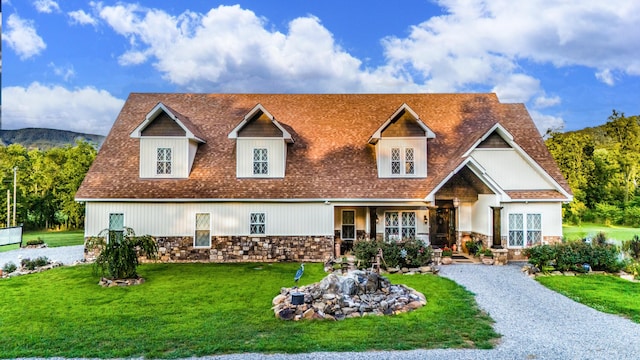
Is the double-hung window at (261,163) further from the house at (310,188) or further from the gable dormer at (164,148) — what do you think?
the gable dormer at (164,148)

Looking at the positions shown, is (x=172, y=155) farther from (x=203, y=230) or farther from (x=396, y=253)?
(x=396, y=253)

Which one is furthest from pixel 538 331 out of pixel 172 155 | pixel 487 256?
pixel 172 155

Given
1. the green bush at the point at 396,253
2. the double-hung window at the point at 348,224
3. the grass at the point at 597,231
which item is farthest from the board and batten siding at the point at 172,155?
the grass at the point at 597,231

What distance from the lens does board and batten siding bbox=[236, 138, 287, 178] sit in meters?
18.6

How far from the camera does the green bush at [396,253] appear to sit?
14773 mm

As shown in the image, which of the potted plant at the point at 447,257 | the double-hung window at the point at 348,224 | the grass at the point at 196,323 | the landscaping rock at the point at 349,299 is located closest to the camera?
the grass at the point at 196,323

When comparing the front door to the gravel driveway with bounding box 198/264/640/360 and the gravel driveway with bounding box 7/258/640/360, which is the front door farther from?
the gravel driveway with bounding box 198/264/640/360

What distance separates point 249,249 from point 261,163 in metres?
4.11

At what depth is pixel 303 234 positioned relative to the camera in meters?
17.9

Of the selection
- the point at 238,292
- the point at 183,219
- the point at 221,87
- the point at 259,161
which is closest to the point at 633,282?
the point at 238,292

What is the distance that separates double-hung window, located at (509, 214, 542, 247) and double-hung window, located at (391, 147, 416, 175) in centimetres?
506

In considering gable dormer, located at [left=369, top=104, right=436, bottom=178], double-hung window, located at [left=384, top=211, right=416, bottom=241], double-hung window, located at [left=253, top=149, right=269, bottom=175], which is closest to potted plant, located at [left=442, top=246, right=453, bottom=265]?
double-hung window, located at [left=384, top=211, right=416, bottom=241]

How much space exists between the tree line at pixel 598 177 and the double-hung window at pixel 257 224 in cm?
2866

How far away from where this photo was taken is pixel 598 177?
38.5 meters
